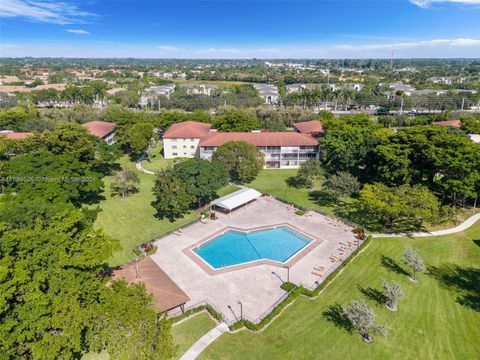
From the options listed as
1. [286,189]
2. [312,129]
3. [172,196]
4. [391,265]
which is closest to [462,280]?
[391,265]

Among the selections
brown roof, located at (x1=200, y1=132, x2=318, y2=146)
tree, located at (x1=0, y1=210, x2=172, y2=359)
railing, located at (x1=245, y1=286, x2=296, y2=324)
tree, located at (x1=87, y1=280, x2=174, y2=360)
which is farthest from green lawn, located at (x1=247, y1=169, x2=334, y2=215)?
tree, located at (x1=0, y1=210, x2=172, y2=359)

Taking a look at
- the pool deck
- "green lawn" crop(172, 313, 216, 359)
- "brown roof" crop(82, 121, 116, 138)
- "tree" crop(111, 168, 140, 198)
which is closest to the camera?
"green lawn" crop(172, 313, 216, 359)

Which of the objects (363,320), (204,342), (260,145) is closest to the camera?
(363,320)

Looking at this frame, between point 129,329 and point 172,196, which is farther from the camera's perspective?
point 172,196

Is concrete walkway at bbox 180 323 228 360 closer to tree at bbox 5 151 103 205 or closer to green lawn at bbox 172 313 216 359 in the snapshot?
green lawn at bbox 172 313 216 359

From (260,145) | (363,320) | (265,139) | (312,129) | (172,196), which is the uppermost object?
(312,129)

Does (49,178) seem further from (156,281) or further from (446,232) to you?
(446,232)

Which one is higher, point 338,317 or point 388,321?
point 388,321
